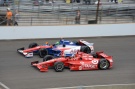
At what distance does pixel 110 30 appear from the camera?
25188 millimetres

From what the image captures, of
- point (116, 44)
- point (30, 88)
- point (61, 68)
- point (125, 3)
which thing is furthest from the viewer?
point (125, 3)

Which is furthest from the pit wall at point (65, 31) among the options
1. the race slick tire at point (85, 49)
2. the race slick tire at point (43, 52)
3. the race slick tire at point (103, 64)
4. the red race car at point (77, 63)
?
the race slick tire at point (103, 64)

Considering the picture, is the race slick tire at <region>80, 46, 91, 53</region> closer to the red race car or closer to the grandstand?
the red race car

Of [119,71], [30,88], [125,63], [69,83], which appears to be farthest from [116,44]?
[30,88]

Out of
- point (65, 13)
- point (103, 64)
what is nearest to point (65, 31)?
point (65, 13)

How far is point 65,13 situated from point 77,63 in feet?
51.3

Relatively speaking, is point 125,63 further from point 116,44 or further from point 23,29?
point 23,29

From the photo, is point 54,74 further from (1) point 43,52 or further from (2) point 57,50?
(1) point 43,52

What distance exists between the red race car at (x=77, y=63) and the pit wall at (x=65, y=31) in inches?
278

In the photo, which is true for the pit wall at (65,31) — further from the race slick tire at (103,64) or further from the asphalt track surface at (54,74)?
the race slick tire at (103,64)

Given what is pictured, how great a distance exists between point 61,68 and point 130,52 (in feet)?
20.0

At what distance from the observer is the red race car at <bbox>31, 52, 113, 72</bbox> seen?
50.6ft

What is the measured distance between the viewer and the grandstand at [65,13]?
2848 cm

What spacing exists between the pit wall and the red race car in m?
7.05
